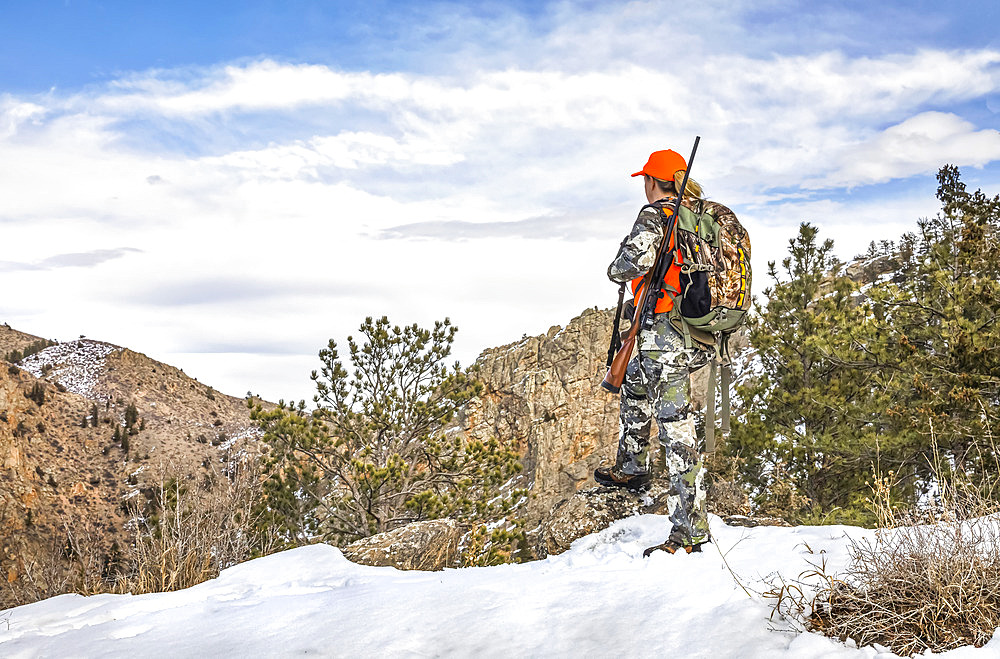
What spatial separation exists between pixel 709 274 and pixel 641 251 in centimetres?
43

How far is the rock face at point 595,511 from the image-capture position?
5.91 m

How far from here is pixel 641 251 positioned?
4461mm

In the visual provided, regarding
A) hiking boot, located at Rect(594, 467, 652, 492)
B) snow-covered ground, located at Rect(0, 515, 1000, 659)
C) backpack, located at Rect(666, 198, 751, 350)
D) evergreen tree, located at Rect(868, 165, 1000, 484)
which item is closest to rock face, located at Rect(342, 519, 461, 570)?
snow-covered ground, located at Rect(0, 515, 1000, 659)

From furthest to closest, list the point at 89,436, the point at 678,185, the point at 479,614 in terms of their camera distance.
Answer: the point at 89,436 → the point at 678,185 → the point at 479,614

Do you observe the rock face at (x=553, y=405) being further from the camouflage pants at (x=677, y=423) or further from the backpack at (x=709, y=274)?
the backpack at (x=709, y=274)

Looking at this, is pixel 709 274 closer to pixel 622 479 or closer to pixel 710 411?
pixel 710 411

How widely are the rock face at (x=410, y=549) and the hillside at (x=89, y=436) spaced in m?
8.84

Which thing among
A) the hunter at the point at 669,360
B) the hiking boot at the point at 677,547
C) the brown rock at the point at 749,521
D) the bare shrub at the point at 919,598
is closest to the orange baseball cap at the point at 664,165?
the hunter at the point at 669,360

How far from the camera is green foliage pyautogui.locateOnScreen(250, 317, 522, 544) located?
1226 centimetres

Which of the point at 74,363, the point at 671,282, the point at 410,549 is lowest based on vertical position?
the point at 410,549

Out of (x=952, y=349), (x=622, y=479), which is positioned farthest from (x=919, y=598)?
(x=952, y=349)

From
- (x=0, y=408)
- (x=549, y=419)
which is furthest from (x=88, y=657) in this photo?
(x=0, y=408)

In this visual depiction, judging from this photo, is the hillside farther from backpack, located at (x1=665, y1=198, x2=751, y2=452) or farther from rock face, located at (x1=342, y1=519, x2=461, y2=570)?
backpack, located at (x1=665, y1=198, x2=751, y2=452)

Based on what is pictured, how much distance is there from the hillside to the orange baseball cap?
12.0 metres
